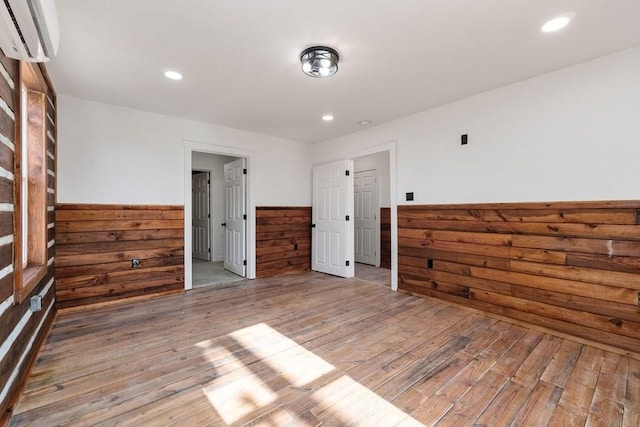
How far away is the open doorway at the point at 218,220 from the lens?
15.3 ft

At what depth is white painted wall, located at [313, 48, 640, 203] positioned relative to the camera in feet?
7.45

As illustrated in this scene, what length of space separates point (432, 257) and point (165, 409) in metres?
2.97

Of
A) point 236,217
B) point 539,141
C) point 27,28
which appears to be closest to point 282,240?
point 236,217

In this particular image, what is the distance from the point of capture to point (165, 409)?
61.9 inches

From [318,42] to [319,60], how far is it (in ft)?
0.42

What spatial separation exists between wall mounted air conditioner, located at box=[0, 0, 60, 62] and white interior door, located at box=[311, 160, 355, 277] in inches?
145

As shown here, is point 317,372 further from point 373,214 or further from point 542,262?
point 373,214

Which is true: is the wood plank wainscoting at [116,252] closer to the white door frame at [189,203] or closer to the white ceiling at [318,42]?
the white door frame at [189,203]

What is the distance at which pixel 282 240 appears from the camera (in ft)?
16.0

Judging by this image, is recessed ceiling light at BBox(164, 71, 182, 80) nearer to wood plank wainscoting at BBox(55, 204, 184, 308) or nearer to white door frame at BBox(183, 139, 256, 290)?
white door frame at BBox(183, 139, 256, 290)

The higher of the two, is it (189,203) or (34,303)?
(189,203)

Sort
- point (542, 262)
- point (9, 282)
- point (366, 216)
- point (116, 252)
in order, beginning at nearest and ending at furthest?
point (9, 282) < point (542, 262) < point (116, 252) < point (366, 216)

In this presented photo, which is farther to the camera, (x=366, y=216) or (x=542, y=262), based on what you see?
(x=366, y=216)

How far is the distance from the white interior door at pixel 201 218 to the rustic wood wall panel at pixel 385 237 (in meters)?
3.72
